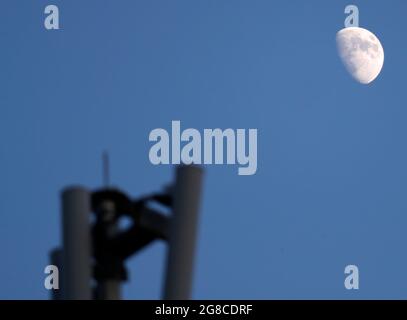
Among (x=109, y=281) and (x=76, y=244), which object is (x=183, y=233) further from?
(x=109, y=281)

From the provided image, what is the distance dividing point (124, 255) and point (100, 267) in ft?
1.45

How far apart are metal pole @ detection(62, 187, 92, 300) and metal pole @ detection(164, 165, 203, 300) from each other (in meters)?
1.29

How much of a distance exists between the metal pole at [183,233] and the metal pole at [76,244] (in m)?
1.29

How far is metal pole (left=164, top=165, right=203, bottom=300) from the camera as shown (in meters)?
15.6

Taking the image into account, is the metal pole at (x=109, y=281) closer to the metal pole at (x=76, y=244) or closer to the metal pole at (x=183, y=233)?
the metal pole at (x=76, y=244)

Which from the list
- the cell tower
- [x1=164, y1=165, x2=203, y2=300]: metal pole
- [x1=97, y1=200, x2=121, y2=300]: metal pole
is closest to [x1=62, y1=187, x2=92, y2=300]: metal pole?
the cell tower

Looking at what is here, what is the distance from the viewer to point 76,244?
53.6 ft

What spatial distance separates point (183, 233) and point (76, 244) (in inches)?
68.8

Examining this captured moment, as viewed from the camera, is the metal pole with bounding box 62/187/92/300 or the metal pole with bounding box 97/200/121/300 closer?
the metal pole with bounding box 62/187/92/300

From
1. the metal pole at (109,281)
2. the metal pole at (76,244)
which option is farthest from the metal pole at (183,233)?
the metal pole at (109,281)

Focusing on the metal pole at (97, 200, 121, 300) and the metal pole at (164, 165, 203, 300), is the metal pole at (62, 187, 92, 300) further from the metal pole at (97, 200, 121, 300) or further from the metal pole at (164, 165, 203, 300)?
the metal pole at (164, 165, 203, 300)
